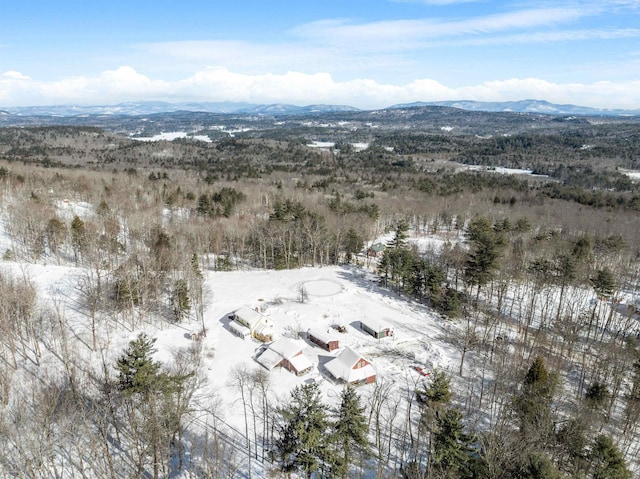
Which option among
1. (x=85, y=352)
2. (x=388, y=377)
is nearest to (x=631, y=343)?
(x=388, y=377)

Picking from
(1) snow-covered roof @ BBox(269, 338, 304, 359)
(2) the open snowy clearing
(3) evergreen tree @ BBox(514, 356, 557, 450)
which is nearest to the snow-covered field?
(2) the open snowy clearing

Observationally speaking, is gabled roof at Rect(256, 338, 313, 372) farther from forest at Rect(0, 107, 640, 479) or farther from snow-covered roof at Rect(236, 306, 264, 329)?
snow-covered roof at Rect(236, 306, 264, 329)

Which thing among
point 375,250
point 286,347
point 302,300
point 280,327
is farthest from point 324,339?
point 375,250

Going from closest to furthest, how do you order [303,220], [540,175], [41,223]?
[41,223]
[303,220]
[540,175]

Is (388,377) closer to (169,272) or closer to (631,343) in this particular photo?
(631,343)

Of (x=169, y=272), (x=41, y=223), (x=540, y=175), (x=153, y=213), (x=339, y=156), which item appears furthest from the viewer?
(x=339, y=156)

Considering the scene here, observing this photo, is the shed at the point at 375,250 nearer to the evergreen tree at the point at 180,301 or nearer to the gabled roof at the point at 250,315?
the gabled roof at the point at 250,315

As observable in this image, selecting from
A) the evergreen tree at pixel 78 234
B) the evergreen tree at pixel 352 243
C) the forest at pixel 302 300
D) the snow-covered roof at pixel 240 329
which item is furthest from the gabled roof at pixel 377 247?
the evergreen tree at pixel 78 234
